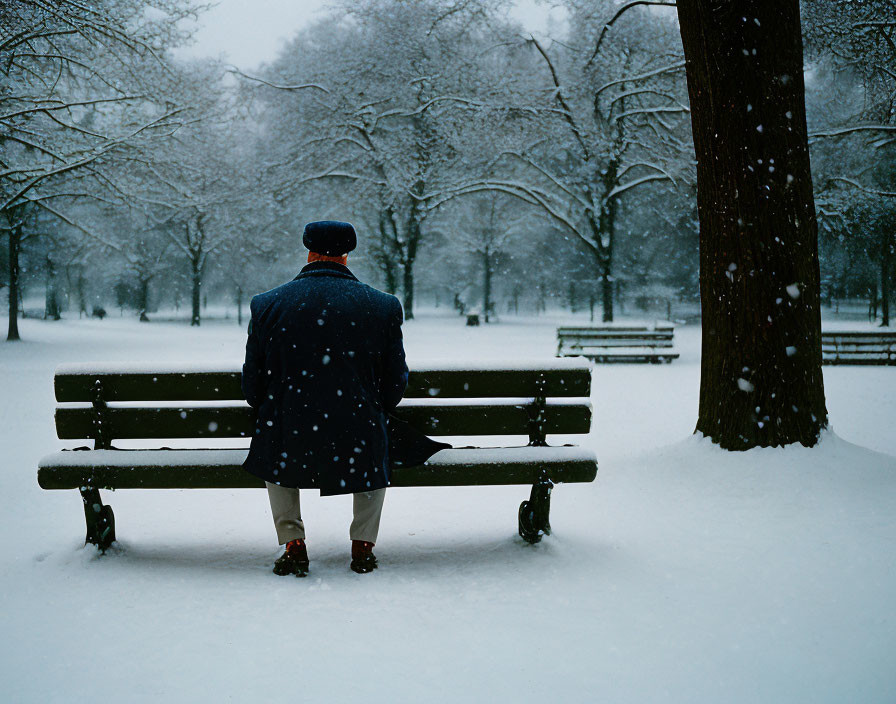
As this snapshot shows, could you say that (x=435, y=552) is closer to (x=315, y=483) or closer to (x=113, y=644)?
(x=315, y=483)

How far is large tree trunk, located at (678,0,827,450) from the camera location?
4758 millimetres

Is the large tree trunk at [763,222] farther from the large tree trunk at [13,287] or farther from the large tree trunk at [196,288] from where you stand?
the large tree trunk at [196,288]

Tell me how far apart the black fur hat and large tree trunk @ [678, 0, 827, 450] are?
296cm

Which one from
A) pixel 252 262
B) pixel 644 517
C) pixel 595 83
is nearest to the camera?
pixel 644 517

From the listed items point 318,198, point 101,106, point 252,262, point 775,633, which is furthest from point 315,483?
point 252,262

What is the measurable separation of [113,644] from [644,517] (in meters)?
2.96

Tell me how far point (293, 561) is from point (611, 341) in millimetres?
13869

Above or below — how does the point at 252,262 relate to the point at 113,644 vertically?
above

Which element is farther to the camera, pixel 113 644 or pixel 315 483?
pixel 315 483

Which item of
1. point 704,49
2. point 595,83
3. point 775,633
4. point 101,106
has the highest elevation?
point 595,83

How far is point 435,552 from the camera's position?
12.0ft

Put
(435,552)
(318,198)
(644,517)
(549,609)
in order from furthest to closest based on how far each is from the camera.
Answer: (318,198) < (644,517) < (435,552) < (549,609)

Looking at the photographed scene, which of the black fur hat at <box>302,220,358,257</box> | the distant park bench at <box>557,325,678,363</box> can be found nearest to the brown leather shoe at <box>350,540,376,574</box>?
the black fur hat at <box>302,220,358,257</box>

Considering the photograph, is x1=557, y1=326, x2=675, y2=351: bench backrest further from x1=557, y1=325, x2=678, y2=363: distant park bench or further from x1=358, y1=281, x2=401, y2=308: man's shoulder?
x1=358, y1=281, x2=401, y2=308: man's shoulder
